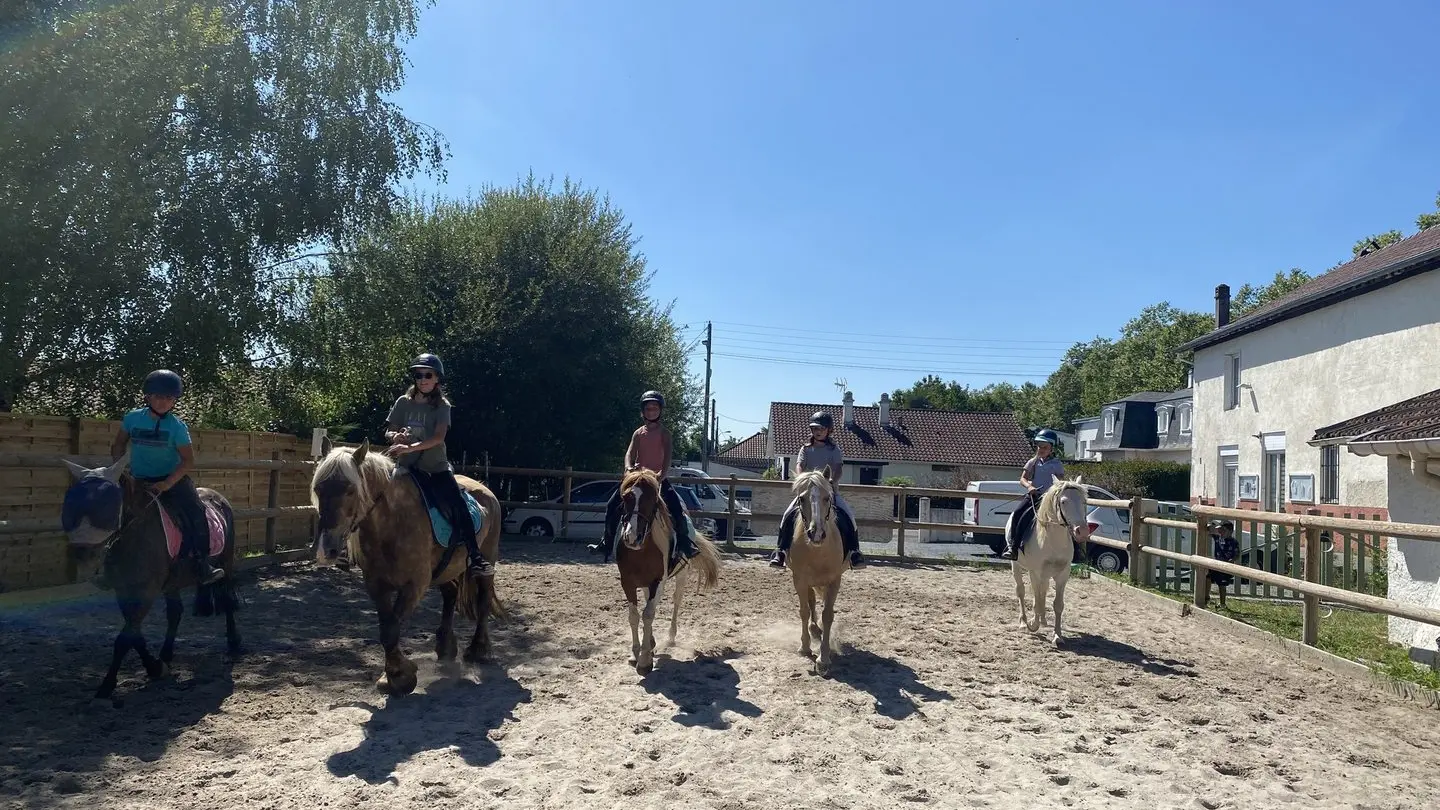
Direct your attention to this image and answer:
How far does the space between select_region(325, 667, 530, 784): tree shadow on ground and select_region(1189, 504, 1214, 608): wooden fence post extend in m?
8.30

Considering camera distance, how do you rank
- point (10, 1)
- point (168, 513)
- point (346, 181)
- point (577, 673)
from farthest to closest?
1. point (346, 181)
2. point (10, 1)
3. point (577, 673)
4. point (168, 513)


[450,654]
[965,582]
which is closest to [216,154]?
[450,654]

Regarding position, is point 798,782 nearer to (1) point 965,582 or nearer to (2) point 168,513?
(2) point 168,513

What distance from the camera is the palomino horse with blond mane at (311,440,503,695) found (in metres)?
5.54

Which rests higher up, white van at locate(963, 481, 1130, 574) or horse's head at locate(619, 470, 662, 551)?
horse's head at locate(619, 470, 662, 551)

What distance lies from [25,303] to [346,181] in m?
5.11

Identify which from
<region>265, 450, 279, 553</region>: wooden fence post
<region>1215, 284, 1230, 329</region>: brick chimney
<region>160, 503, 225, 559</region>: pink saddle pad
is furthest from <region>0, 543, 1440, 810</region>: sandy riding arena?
<region>1215, 284, 1230, 329</region>: brick chimney

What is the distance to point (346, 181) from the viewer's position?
13469mm

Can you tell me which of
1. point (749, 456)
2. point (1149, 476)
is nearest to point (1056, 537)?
point (1149, 476)

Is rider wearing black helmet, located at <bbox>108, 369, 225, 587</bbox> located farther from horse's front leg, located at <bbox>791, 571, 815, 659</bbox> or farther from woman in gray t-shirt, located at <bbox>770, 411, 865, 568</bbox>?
horse's front leg, located at <bbox>791, 571, 815, 659</bbox>

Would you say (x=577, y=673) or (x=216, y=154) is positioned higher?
(x=216, y=154)

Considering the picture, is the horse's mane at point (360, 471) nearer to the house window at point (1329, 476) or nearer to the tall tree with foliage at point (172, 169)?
the tall tree with foliage at point (172, 169)

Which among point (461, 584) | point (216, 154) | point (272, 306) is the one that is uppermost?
point (216, 154)

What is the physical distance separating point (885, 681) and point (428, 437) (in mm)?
3966
